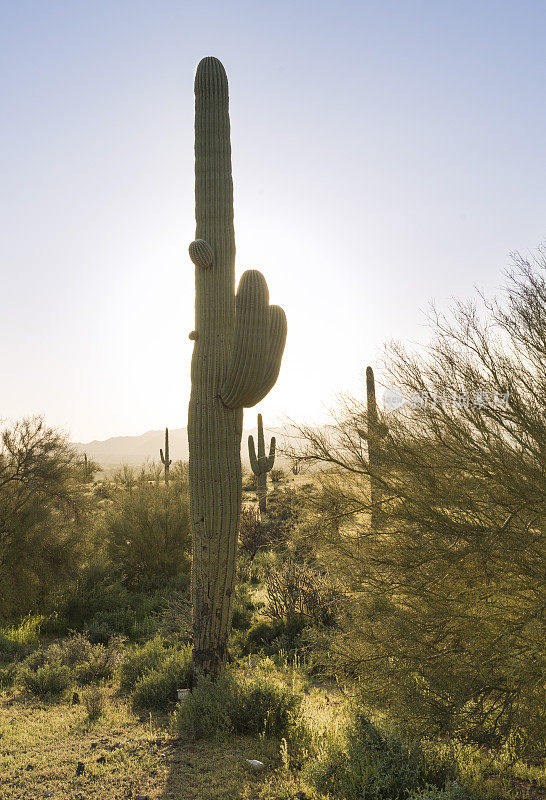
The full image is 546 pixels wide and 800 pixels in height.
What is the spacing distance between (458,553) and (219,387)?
3.76 meters

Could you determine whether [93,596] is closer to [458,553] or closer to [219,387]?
[219,387]

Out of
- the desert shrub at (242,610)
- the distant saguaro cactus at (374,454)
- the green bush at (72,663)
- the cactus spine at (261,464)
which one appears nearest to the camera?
the distant saguaro cactus at (374,454)

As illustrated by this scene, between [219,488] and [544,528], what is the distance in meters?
4.00

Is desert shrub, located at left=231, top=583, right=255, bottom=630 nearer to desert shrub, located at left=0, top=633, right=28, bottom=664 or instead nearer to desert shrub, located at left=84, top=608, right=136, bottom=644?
desert shrub, located at left=84, top=608, right=136, bottom=644

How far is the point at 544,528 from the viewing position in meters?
4.93

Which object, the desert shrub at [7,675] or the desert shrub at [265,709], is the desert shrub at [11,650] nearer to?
the desert shrub at [7,675]

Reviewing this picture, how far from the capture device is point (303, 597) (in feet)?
34.0

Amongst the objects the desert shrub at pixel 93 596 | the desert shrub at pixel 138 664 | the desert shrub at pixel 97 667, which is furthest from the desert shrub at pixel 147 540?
the desert shrub at pixel 138 664

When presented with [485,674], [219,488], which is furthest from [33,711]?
[485,674]

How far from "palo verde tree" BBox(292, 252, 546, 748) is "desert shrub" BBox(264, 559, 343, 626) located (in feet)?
11.6

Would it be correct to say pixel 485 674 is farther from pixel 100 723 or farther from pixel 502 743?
pixel 100 723

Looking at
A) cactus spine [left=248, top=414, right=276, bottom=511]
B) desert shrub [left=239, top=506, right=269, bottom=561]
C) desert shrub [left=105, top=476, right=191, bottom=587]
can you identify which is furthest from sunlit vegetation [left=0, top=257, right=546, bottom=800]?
cactus spine [left=248, top=414, right=276, bottom=511]

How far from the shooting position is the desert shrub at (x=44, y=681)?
24.4 feet

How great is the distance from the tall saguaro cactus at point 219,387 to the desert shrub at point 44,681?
1902 mm
